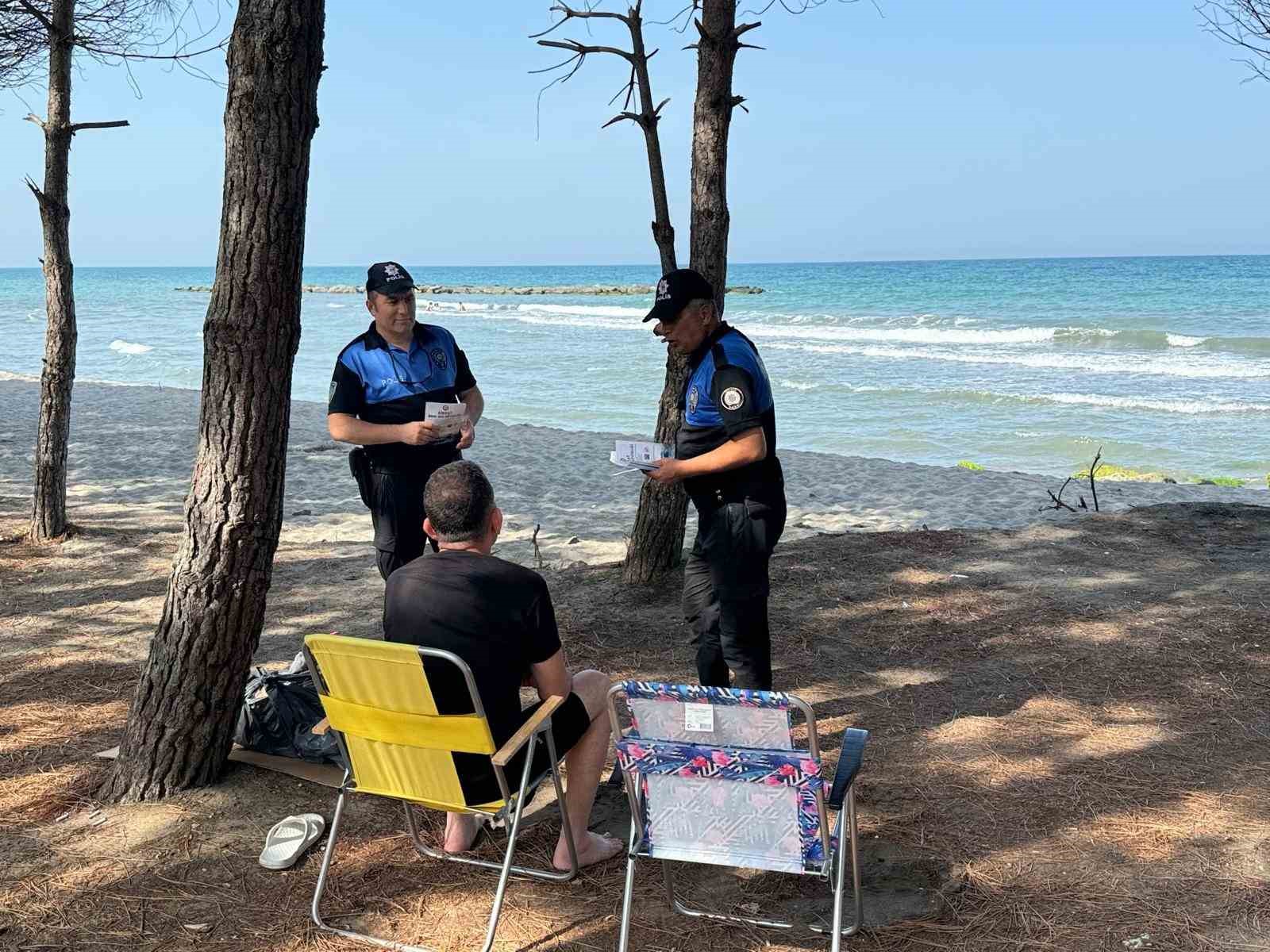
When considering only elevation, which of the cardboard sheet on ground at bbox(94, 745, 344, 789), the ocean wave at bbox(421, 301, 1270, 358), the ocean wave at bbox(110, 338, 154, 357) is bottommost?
the cardboard sheet on ground at bbox(94, 745, 344, 789)

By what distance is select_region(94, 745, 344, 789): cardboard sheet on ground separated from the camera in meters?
3.96

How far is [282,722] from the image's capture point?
4.11 m

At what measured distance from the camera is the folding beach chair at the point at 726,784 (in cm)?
265

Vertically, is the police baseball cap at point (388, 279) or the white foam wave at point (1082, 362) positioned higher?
the police baseball cap at point (388, 279)

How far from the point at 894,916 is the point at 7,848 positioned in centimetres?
265

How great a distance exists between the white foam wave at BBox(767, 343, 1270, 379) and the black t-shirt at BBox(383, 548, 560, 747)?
72.6ft

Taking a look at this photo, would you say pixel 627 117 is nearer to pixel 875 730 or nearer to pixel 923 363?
pixel 875 730

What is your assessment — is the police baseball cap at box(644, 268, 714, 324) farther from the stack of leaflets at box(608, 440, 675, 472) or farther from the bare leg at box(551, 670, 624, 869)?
the bare leg at box(551, 670, 624, 869)

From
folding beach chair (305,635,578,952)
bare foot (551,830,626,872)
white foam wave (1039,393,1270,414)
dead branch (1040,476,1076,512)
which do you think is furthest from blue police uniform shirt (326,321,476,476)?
white foam wave (1039,393,1270,414)

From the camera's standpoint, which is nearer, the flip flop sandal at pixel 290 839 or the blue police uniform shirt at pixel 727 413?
the flip flop sandal at pixel 290 839

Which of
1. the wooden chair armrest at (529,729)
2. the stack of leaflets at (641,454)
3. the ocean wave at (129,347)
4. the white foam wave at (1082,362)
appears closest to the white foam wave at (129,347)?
the ocean wave at (129,347)

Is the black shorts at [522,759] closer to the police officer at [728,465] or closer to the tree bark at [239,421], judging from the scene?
the police officer at [728,465]

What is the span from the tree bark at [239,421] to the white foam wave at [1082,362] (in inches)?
Result: 861

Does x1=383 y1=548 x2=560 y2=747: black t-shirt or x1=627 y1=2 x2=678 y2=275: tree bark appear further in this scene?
x1=627 y1=2 x2=678 y2=275: tree bark
